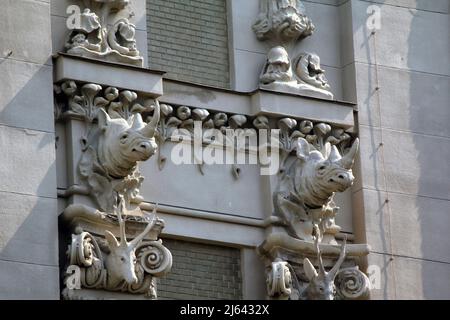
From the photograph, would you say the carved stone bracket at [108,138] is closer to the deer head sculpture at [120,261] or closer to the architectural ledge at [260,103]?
the deer head sculpture at [120,261]

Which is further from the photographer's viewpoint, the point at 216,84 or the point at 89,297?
the point at 216,84

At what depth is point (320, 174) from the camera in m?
38.1

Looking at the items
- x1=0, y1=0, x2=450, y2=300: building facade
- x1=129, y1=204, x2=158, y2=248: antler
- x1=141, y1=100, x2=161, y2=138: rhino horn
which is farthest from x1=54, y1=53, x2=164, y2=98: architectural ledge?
x1=129, y1=204, x2=158, y2=248: antler

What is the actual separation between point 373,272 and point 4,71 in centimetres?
505

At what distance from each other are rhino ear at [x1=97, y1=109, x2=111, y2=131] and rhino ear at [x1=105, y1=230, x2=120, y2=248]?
4.22 ft

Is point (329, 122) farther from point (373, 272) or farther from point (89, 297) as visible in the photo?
point (89, 297)

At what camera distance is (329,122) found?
38.9m

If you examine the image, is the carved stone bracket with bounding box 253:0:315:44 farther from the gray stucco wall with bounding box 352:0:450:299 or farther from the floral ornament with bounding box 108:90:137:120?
the floral ornament with bounding box 108:90:137:120

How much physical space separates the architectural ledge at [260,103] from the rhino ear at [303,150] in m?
0.37

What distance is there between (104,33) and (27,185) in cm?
233

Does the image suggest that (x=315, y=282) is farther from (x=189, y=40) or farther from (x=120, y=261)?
(x=189, y=40)

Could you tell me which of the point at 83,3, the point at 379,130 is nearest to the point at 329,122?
the point at 379,130
